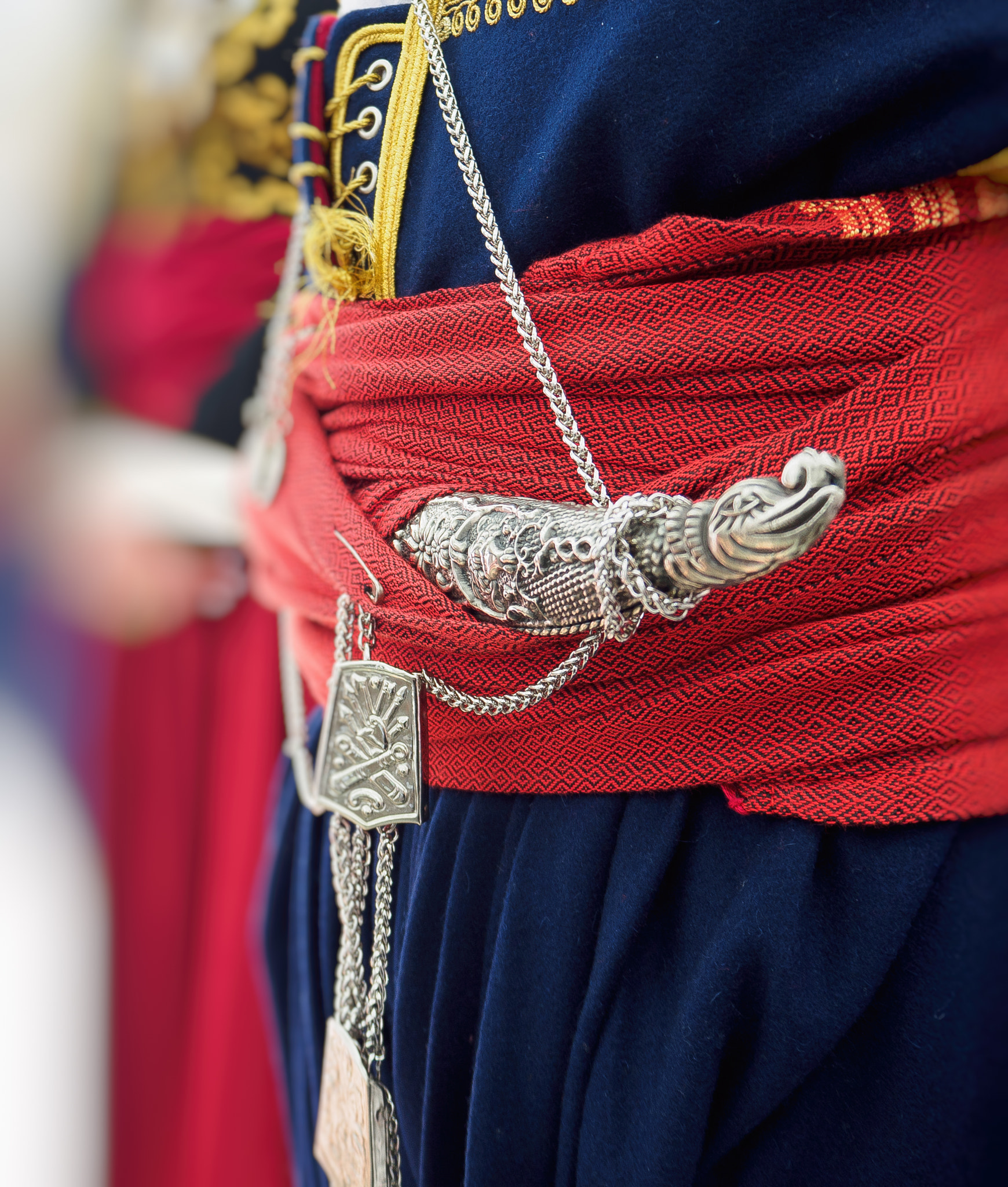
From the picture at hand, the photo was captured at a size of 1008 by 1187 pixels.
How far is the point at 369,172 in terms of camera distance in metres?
0.53

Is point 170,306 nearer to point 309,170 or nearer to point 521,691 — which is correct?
→ point 309,170

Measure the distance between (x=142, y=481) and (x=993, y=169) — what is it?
86 centimetres

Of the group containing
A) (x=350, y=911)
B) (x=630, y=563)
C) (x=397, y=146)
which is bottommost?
(x=350, y=911)

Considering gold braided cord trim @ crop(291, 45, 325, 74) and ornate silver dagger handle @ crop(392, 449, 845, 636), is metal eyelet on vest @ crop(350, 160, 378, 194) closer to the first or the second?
gold braided cord trim @ crop(291, 45, 325, 74)

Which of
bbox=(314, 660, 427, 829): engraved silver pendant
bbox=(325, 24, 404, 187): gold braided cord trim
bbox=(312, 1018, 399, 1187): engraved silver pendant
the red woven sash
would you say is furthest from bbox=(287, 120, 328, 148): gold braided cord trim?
bbox=(312, 1018, 399, 1187): engraved silver pendant

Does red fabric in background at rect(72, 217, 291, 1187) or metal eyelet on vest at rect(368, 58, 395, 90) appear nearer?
metal eyelet on vest at rect(368, 58, 395, 90)

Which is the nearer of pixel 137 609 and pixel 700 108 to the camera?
pixel 700 108

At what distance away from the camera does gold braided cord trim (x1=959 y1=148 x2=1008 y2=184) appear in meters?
0.38

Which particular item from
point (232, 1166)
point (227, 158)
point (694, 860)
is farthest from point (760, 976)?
point (227, 158)

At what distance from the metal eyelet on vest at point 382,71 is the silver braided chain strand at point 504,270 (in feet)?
0.10

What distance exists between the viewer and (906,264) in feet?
1.29

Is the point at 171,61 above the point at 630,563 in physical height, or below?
above

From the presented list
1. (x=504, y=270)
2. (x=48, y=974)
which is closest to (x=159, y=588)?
(x=48, y=974)

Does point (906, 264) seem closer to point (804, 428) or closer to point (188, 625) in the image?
point (804, 428)
